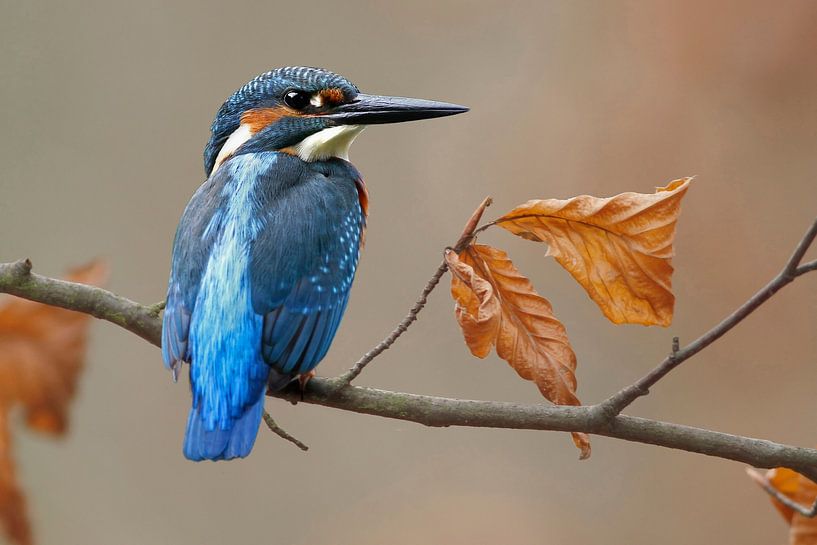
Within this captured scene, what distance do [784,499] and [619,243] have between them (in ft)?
2.14

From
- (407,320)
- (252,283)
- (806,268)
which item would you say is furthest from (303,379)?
(806,268)

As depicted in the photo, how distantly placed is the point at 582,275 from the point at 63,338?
101 centimetres

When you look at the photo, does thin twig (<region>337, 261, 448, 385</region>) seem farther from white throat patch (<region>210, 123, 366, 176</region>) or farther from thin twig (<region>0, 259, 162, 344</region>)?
white throat patch (<region>210, 123, 366, 176</region>)

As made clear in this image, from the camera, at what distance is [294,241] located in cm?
205

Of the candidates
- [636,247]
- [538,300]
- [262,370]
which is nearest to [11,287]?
[262,370]

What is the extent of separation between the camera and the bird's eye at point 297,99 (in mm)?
2322

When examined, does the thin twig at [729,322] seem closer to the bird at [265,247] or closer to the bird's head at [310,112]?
the bird at [265,247]

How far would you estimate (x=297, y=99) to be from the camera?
2.32 metres

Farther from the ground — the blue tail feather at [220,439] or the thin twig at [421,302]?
the thin twig at [421,302]

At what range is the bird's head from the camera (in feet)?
7.48

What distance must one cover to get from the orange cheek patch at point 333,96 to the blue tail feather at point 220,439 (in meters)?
0.87

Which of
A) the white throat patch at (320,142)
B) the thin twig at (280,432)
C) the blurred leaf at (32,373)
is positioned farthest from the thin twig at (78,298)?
the white throat patch at (320,142)

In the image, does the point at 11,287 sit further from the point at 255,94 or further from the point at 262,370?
the point at 255,94

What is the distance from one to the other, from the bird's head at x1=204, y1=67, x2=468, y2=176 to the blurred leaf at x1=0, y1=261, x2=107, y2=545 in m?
0.69
